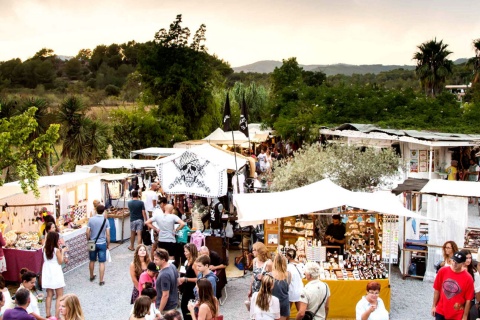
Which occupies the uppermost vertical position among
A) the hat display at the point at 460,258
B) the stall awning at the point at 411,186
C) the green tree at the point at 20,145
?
the green tree at the point at 20,145

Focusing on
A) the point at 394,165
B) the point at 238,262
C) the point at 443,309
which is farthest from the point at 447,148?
the point at 443,309

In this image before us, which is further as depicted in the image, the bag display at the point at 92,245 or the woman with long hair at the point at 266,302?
the bag display at the point at 92,245

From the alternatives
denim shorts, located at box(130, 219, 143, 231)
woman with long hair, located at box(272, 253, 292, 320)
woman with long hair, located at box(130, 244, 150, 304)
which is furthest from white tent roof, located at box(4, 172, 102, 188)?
woman with long hair, located at box(272, 253, 292, 320)

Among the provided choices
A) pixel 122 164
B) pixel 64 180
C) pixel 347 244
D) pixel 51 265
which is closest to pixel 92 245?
pixel 51 265

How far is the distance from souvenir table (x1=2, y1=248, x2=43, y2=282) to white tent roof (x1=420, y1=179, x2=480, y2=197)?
7.05 m

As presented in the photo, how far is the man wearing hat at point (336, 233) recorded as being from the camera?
9203mm

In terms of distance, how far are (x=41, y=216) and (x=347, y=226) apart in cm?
629

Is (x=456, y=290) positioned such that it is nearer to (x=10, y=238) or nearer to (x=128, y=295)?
(x=128, y=295)

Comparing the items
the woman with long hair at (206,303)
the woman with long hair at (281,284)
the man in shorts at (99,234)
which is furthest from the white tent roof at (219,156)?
the woman with long hair at (206,303)

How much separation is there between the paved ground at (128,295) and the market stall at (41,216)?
75 cm

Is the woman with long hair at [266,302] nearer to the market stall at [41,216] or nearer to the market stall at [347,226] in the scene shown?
the market stall at [347,226]

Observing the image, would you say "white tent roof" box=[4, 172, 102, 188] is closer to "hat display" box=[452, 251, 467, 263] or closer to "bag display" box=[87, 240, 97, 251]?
"bag display" box=[87, 240, 97, 251]

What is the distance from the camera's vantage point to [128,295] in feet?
29.0

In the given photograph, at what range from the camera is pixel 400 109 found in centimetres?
2364
